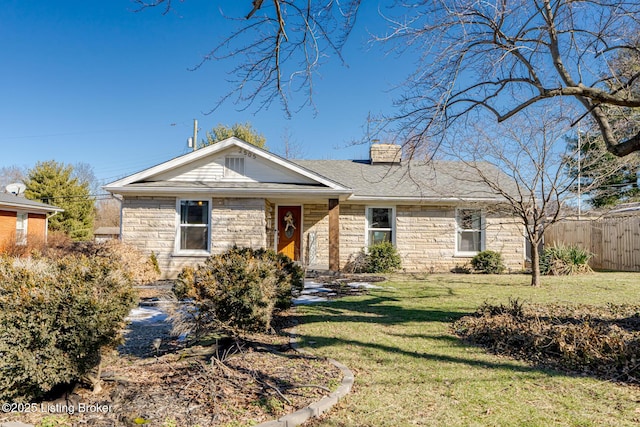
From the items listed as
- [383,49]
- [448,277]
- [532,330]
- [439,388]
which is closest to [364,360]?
[439,388]

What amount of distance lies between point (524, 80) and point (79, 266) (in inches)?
263

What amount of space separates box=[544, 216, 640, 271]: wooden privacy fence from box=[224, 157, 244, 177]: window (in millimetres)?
11816

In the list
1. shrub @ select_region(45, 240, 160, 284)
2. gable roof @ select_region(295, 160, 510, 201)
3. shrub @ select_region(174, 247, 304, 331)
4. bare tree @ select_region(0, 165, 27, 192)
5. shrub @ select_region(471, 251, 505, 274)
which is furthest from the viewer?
bare tree @ select_region(0, 165, 27, 192)

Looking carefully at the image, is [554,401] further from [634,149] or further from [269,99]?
[269,99]

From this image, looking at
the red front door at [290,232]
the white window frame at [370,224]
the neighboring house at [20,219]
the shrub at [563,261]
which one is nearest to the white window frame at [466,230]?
the shrub at [563,261]

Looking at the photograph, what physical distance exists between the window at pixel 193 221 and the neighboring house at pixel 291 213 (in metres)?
0.03

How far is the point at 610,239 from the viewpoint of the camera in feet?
51.8

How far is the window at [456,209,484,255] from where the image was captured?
14195 millimetres

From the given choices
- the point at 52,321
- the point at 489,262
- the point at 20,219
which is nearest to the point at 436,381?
the point at 52,321

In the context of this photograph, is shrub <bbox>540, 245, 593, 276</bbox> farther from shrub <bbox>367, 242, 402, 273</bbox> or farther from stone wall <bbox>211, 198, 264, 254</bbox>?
stone wall <bbox>211, 198, 264, 254</bbox>

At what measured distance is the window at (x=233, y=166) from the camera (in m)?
12.4

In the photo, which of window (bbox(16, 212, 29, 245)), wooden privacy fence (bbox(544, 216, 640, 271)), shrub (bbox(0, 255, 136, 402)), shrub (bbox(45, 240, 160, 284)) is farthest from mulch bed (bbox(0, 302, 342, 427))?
window (bbox(16, 212, 29, 245))

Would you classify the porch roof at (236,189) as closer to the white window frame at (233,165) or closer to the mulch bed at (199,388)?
the white window frame at (233,165)

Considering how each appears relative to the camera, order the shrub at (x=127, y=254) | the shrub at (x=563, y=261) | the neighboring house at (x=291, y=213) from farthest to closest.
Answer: the shrub at (x=563, y=261)
the neighboring house at (x=291, y=213)
the shrub at (x=127, y=254)
